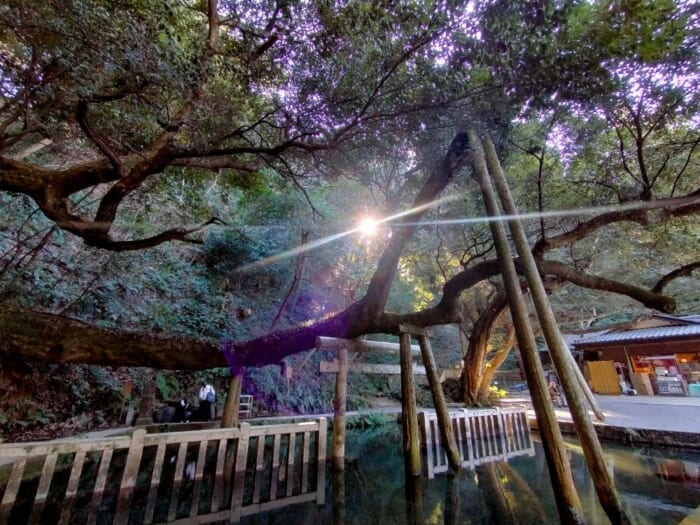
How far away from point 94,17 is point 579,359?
60.4 ft

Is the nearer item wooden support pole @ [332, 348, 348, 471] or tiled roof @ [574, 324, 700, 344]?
wooden support pole @ [332, 348, 348, 471]

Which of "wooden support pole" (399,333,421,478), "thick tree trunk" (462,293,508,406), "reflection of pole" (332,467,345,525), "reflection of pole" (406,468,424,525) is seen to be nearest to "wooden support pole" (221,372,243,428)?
"reflection of pole" (332,467,345,525)

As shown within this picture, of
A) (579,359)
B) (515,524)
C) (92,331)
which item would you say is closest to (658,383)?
(579,359)

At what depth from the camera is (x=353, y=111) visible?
16.0 ft

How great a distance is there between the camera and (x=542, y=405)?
3.07 metres

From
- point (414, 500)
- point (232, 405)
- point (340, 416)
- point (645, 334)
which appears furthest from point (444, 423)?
point (645, 334)

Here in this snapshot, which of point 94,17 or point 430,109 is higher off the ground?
point 430,109

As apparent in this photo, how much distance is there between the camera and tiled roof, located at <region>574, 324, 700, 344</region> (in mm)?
11117

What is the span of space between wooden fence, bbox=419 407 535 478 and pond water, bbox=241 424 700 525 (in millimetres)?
422

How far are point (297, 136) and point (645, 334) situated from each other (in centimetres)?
1493

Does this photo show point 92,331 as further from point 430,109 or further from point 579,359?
point 579,359

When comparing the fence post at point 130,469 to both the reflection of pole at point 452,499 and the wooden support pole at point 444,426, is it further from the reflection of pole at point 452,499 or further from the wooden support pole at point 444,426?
the wooden support pole at point 444,426

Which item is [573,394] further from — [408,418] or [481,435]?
[481,435]

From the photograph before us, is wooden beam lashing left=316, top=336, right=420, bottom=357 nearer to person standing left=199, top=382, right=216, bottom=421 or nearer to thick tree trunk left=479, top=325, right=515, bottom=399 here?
person standing left=199, top=382, right=216, bottom=421
